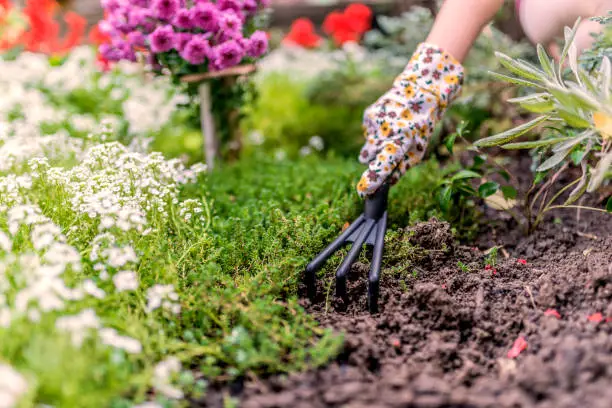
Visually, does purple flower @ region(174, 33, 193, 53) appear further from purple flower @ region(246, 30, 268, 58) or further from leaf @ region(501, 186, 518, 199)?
leaf @ region(501, 186, 518, 199)

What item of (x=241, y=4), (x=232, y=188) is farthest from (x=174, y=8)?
(x=232, y=188)

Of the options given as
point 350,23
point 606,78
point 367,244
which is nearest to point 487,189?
point 367,244

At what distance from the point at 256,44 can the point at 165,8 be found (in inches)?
14.8

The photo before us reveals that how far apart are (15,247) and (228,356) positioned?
701 millimetres

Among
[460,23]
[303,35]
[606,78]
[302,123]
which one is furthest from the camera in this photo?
[303,35]

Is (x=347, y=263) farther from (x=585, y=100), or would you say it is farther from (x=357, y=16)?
(x=357, y=16)

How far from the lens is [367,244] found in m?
1.74

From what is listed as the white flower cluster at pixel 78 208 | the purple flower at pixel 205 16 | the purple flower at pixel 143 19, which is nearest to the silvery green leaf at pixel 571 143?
the white flower cluster at pixel 78 208

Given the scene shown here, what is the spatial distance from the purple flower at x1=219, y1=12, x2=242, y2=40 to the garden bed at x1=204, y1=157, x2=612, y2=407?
1039mm

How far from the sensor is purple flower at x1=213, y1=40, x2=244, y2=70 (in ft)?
7.02

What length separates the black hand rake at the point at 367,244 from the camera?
1519 mm

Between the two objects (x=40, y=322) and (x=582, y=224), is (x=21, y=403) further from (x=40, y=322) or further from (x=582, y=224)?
(x=582, y=224)

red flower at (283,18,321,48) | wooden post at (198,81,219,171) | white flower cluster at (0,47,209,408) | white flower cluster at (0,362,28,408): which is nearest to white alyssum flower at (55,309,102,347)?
white flower cluster at (0,47,209,408)

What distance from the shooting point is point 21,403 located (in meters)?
0.93
